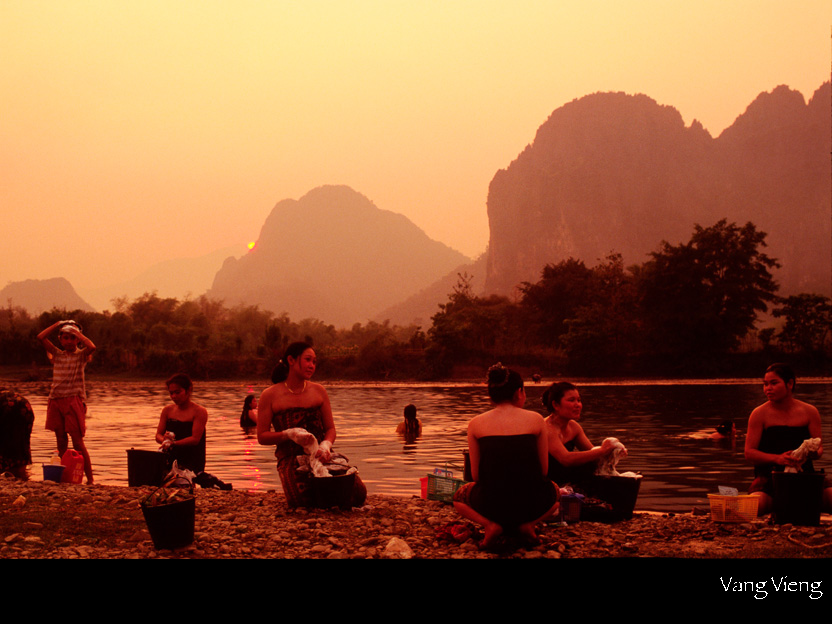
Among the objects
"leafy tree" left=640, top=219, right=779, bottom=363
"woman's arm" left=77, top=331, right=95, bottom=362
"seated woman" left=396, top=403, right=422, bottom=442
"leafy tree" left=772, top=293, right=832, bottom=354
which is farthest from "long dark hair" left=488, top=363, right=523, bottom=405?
"leafy tree" left=772, top=293, right=832, bottom=354

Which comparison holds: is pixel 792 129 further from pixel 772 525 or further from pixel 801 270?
pixel 772 525

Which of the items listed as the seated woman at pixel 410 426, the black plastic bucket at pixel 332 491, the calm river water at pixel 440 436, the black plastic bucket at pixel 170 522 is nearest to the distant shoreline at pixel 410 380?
the calm river water at pixel 440 436

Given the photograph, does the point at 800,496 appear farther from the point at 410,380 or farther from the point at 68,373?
the point at 410,380

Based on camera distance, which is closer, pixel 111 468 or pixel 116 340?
pixel 111 468

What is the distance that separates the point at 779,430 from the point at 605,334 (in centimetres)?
4551

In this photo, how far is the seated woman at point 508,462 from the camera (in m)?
6.43

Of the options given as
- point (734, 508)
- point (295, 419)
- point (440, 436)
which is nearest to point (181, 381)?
point (295, 419)

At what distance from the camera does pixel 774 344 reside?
5344cm

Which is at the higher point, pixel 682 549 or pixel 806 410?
pixel 806 410

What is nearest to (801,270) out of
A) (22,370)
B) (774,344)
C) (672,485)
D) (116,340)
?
(774,344)

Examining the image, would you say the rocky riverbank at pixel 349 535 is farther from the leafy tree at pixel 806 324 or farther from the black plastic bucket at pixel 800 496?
the leafy tree at pixel 806 324

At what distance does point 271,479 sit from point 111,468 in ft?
10.5

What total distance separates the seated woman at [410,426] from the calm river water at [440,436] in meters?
0.33

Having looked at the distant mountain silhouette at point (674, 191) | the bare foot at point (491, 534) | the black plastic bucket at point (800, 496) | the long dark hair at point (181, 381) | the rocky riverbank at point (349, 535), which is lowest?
the rocky riverbank at point (349, 535)
